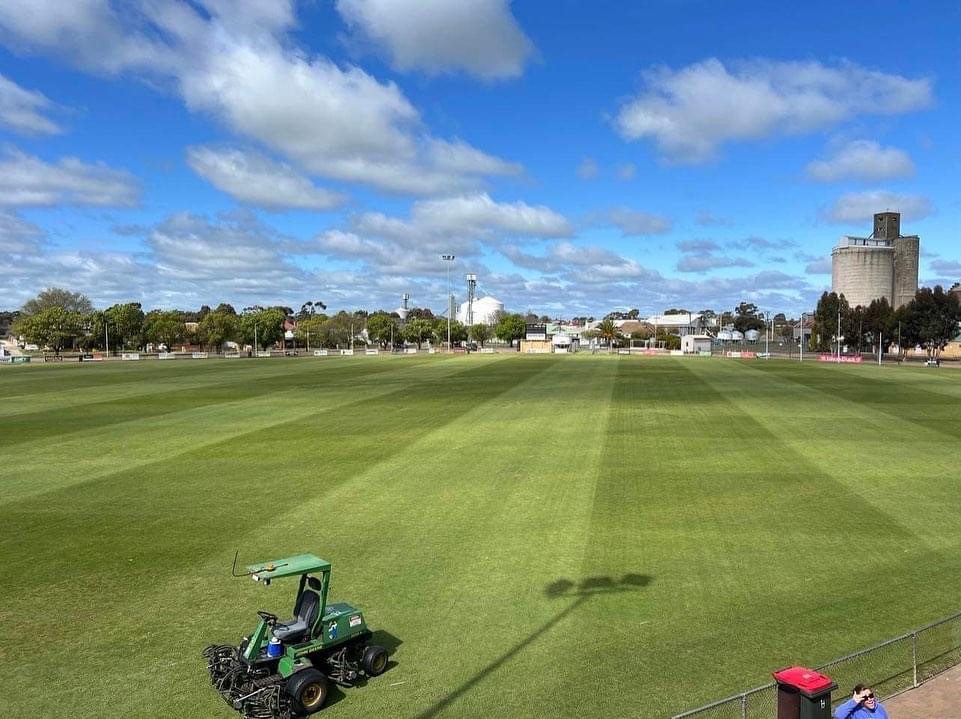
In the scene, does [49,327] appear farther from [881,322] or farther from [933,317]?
[933,317]

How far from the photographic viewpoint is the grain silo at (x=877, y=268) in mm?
175250

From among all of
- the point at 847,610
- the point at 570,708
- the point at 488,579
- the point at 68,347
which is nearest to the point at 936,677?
the point at 847,610

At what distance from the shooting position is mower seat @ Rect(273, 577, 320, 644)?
1119 centimetres

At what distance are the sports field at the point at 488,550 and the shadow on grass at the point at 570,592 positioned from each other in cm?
9

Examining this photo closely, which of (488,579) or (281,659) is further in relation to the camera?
(488,579)

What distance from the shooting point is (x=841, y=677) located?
11.4 meters

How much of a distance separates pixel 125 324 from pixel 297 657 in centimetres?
17047

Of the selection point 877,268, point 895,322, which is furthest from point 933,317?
point 877,268

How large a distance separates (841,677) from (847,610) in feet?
9.35

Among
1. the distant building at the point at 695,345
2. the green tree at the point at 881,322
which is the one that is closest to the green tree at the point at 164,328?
the distant building at the point at 695,345

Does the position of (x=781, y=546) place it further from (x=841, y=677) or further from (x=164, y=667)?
(x=164, y=667)

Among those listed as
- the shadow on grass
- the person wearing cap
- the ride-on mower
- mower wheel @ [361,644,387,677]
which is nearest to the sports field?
the shadow on grass

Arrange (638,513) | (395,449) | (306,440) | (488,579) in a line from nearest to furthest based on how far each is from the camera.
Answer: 1. (488,579)
2. (638,513)
3. (395,449)
4. (306,440)

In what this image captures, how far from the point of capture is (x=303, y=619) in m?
11.6
